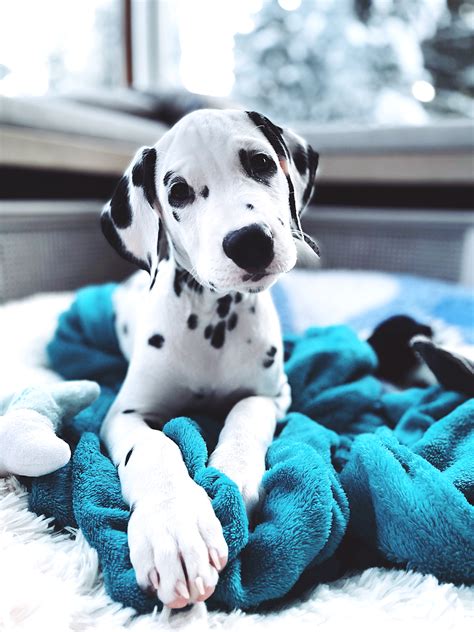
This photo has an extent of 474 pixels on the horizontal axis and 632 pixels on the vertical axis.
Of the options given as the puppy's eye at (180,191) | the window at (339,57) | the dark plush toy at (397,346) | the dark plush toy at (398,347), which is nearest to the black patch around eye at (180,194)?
the puppy's eye at (180,191)

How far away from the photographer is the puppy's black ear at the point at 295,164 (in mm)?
1271

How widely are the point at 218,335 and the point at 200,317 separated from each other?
0.06m

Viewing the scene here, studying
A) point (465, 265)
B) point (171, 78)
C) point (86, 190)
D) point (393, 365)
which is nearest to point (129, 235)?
point (393, 365)

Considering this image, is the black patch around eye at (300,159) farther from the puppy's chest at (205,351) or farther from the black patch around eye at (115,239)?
the black patch around eye at (115,239)

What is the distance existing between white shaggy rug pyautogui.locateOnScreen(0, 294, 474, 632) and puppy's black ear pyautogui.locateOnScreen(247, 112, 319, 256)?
2.28 ft

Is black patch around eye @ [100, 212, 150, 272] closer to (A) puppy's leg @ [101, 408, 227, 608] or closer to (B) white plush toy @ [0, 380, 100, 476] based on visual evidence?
(B) white plush toy @ [0, 380, 100, 476]

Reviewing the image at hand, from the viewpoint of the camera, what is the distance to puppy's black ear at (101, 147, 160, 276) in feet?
4.19

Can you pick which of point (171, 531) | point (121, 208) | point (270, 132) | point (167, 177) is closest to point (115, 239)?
point (121, 208)

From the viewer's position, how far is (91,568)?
0.91 metres

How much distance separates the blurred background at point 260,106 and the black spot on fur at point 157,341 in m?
1.49

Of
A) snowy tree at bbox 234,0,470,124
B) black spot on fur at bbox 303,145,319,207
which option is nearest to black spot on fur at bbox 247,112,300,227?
black spot on fur at bbox 303,145,319,207

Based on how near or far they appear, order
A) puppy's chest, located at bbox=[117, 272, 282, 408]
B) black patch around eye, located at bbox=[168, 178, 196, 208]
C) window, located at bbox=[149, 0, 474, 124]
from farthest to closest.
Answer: window, located at bbox=[149, 0, 474, 124] → puppy's chest, located at bbox=[117, 272, 282, 408] → black patch around eye, located at bbox=[168, 178, 196, 208]

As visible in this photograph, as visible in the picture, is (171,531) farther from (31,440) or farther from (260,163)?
(260,163)

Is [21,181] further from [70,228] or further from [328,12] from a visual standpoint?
[328,12]
